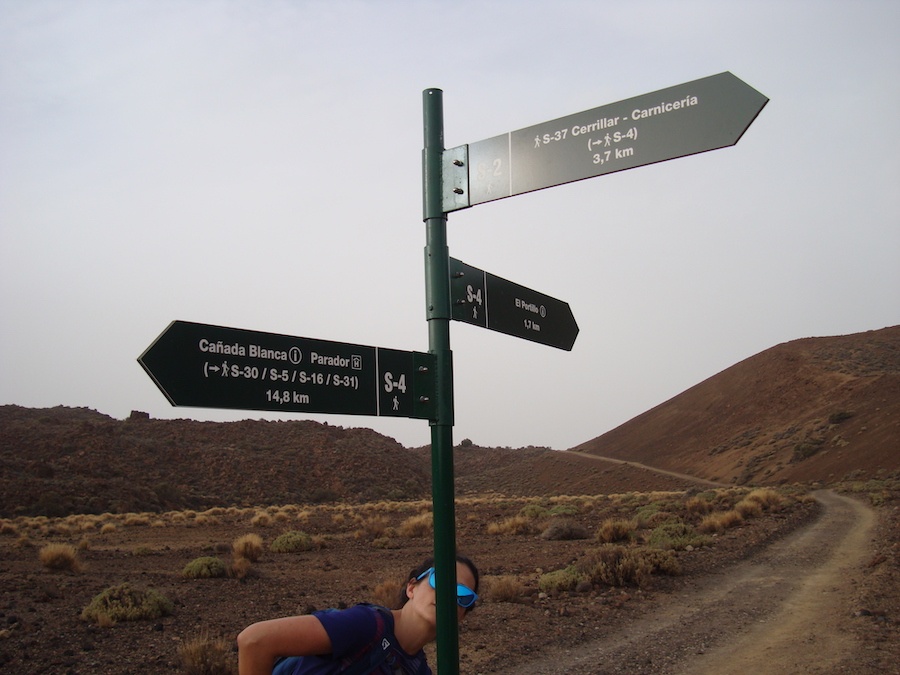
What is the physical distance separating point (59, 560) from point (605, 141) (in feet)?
50.9

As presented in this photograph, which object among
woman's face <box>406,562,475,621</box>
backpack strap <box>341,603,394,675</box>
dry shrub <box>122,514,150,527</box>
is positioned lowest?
dry shrub <box>122,514,150,527</box>

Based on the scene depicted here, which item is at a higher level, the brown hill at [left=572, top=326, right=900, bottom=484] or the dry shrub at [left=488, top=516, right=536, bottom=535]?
the brown hill at [left=572, top=326, right=900, bottom=484]

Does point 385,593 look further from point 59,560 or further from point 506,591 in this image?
point 59,560

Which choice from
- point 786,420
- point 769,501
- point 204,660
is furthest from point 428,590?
point 786,420

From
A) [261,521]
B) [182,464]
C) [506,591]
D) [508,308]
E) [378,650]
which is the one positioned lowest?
A: [261,521]

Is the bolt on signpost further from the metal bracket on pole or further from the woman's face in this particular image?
the woman's face

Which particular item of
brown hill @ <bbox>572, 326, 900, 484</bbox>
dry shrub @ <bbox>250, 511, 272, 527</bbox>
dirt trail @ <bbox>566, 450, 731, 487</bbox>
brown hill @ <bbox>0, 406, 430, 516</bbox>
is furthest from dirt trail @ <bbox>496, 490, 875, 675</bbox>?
dirt trail @ <bbox>566, 450, 731, 487</bbox>

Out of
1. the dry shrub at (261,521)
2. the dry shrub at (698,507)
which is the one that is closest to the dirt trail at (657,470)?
the dry shrub at (698,507)

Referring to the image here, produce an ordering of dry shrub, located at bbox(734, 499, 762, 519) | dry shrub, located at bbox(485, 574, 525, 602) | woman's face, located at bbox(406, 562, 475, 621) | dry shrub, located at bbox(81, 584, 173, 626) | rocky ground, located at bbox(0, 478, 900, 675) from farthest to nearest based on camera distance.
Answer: dry shrub, located at bbox(734, 499, 762, 519)
dry shrub, located at bbox(485, 574, 525, 602)
dry shrub, located at bbox(81, 584, 173, 626)
rocky ground, located at bbox(0, 478, 900, 675)
woman's face, located at bbox(406, 562, 475, 621)

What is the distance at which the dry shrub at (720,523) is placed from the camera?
58.1 ft

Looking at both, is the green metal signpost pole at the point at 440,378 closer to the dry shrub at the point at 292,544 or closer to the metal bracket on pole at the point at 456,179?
the metal bracket on pole at the point at 456,179

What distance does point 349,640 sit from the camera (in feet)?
6.54

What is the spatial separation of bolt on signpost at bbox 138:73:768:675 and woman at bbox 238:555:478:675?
0.45 metres

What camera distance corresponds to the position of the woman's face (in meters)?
2.22
